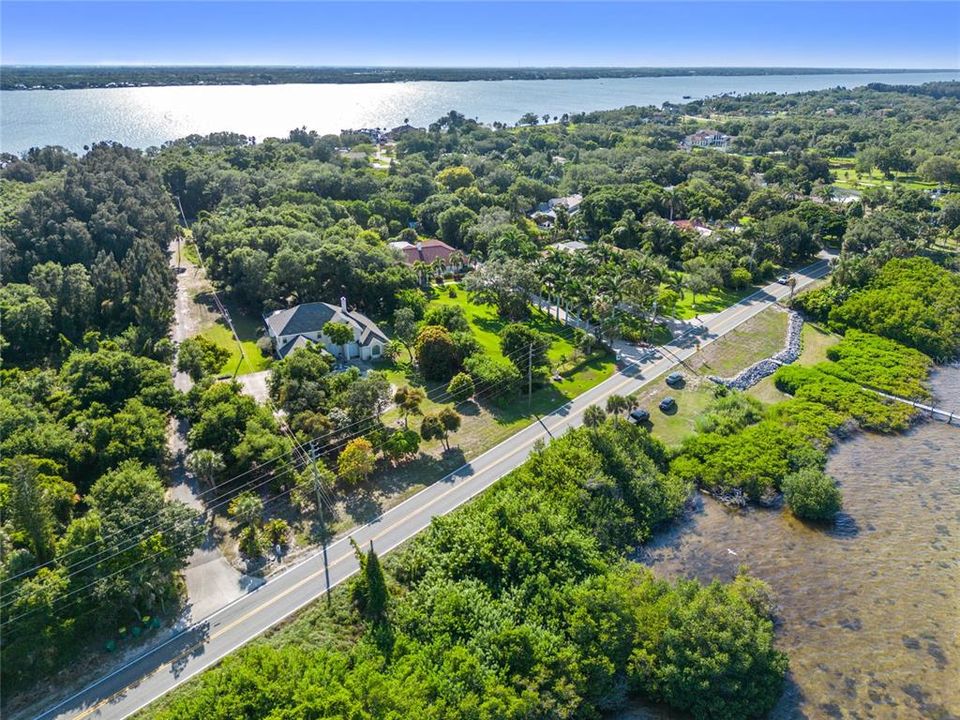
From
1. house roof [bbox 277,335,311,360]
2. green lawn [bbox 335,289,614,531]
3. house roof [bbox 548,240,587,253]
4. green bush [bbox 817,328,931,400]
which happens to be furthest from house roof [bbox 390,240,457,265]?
green bush [bbox 817,328,931,400]

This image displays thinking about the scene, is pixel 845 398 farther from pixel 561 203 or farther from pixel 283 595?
pixel 561 203

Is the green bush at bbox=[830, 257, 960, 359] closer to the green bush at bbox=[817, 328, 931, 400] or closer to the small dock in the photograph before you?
the green bush at bbox=[817, 328, 931, 400]

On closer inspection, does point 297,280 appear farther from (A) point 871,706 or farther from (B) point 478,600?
(A) point 871,706

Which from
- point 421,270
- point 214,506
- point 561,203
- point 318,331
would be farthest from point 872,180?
point 214,506

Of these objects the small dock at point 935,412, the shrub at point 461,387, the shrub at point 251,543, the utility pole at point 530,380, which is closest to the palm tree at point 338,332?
the shrub at point 461,387

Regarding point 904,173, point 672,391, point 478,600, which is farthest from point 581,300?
point 904,173

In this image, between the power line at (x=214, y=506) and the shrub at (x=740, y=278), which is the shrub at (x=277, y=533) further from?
the shrub at (x=740, y=278)

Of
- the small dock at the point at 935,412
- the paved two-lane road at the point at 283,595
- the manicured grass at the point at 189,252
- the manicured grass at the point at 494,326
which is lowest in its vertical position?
the small dock at the point at 935,412

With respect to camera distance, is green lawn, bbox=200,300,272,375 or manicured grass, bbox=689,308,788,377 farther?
manicured grass, bbox=689,308,788,377
